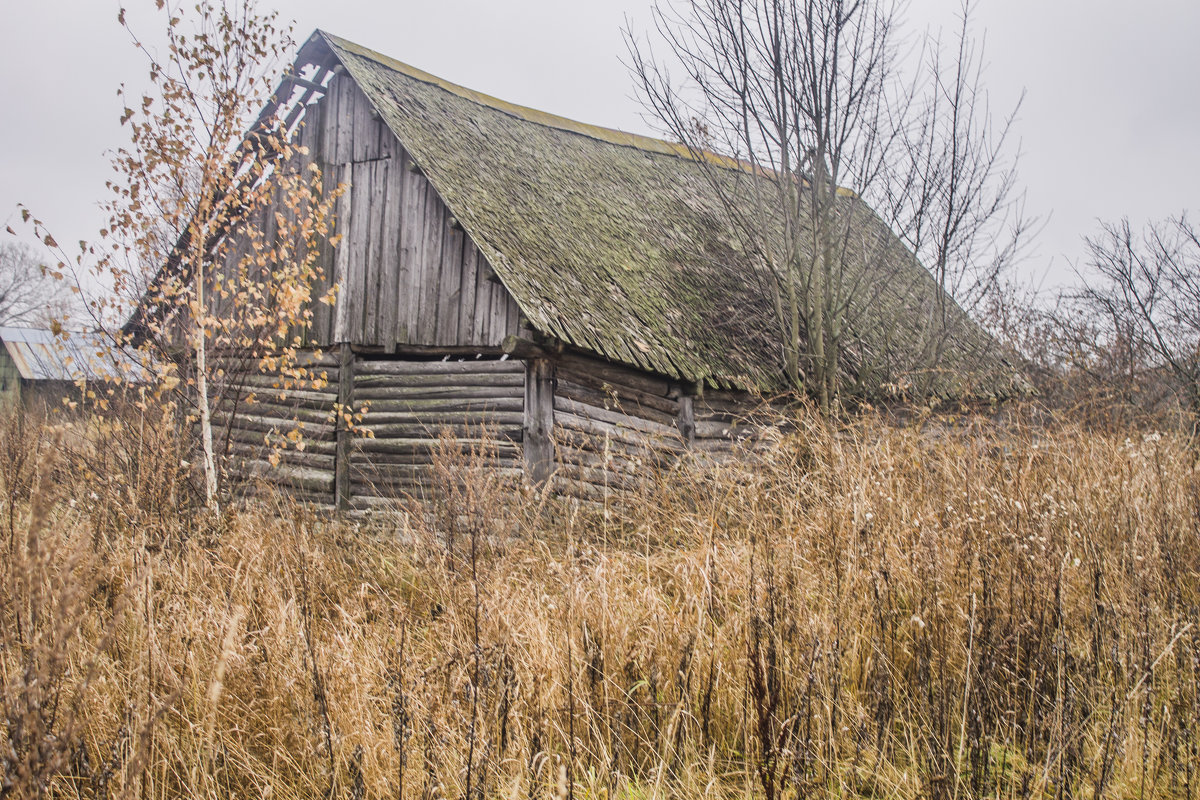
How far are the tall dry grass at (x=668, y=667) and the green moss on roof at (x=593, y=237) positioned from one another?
161 inches

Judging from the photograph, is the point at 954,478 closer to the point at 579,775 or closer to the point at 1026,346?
the point at 579,775

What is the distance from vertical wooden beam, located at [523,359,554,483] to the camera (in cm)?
795

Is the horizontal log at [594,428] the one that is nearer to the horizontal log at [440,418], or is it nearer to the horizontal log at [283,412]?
the horizontal log at [440,418]

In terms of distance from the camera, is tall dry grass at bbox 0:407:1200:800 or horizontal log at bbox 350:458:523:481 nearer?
tall dry grass at bbox 0:407:1200:800

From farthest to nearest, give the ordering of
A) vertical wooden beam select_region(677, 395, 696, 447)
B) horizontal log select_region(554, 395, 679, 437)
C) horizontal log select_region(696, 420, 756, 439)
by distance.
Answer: horizontal log select_region(696, 420, 756, 439) < vertical wooden beam select_region(677, 395, 696, 447) < horizontal log select_region(554, 395, 679, 437)

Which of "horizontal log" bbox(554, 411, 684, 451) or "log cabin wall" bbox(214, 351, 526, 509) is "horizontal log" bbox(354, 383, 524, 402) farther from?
"horizontal log" bbox(554, 411, 684, 451)

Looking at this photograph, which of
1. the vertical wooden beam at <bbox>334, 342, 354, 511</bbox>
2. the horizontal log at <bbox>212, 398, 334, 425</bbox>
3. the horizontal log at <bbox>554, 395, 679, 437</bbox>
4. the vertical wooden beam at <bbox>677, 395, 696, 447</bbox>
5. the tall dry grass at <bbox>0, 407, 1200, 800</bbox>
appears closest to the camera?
the tall dry grass at <bbox>0, 407, 1200, 800</bbox>

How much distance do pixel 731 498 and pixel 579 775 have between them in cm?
275

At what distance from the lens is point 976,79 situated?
30.2 ft

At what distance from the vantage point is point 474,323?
8.21 metres

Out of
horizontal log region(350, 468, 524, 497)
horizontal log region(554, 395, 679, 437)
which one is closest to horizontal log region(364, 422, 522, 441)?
horizontal log region(350, 468, 524, 497)

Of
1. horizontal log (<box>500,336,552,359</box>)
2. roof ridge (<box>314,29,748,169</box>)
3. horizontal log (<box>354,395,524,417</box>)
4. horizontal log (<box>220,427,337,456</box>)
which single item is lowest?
horizontal log (<box>220,427,337,456</box>)

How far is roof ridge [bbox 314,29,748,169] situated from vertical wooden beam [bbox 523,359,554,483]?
127 inches

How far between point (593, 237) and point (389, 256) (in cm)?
274
